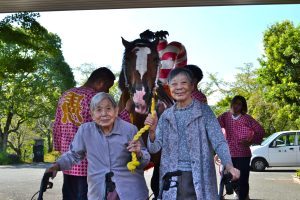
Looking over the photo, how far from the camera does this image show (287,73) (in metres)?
24.5

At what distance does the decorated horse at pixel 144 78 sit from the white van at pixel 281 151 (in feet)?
51.6

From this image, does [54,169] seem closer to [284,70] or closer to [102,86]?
[102,86]

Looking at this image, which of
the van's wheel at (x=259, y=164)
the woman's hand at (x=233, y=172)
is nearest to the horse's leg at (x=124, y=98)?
the woman's hand at (x=233, y=172)

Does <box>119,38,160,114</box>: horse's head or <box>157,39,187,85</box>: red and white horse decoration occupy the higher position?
<box>157,39,187,85</box>: red and white horse decoration

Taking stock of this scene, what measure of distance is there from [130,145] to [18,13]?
8425 millimetres

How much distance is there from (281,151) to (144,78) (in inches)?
653

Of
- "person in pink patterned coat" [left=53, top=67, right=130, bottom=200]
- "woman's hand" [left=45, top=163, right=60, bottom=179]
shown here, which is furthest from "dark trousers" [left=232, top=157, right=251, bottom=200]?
"woman's hand" [left=45, top=163, right=60, bottom=179]

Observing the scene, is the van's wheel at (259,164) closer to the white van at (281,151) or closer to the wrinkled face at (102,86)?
the white van at (281,151)

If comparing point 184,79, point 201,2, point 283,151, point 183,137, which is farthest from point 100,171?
point 283,151

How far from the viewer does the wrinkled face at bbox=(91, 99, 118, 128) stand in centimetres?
412

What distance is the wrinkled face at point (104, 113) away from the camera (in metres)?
4.12

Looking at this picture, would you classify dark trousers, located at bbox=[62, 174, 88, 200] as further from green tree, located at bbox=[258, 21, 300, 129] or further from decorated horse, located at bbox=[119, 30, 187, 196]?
green tree, located at bbox=[258, 21, 300, 129]

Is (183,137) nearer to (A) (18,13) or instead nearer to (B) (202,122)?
(B) (202,122)

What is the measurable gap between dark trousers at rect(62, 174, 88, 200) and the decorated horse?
0.82 metres
